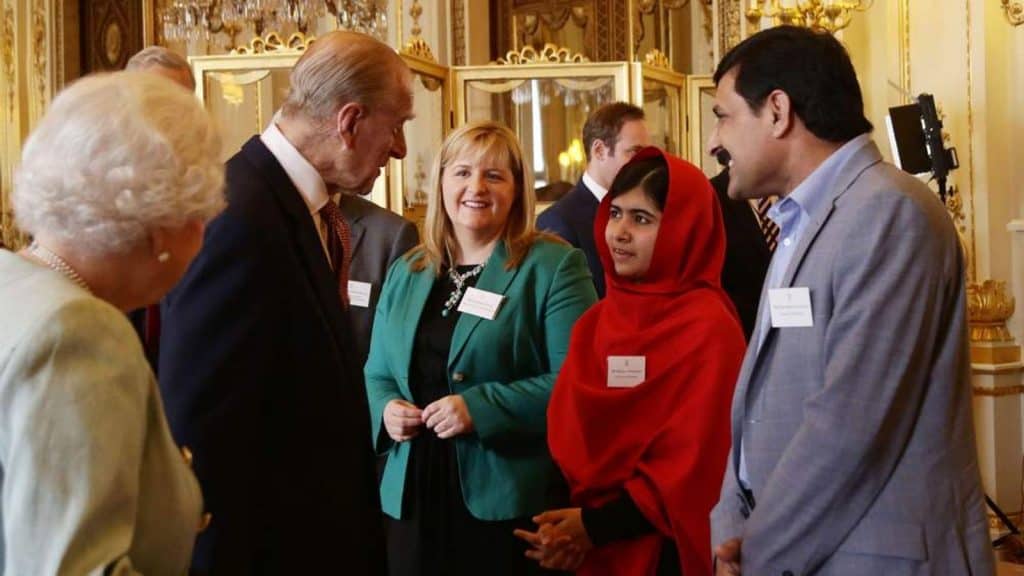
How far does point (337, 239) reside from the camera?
2.19m

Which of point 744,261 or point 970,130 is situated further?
point 970,130

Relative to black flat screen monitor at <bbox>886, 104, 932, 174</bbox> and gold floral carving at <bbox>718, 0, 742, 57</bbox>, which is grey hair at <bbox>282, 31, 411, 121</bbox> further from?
gold floral carving at <bbox>718, 0, 742, 57</bbox>

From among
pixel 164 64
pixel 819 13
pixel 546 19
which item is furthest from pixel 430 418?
pixel 546 19

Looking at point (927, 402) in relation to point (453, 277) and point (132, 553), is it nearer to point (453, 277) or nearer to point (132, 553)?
point (132, 553)

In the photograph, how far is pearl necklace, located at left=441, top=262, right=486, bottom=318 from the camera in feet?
9.66

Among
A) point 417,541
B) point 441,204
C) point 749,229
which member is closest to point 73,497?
point 417,541

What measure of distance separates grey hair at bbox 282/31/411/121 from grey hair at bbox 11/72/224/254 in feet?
2.30

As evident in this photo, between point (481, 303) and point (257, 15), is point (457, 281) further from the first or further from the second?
point (257, 15)

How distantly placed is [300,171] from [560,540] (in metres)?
1.05

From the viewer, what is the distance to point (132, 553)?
1338mm

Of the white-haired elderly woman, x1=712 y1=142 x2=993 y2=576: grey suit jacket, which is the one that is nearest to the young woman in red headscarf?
x1=712 y1=142 x2=993 y2=576: grey suit jacket

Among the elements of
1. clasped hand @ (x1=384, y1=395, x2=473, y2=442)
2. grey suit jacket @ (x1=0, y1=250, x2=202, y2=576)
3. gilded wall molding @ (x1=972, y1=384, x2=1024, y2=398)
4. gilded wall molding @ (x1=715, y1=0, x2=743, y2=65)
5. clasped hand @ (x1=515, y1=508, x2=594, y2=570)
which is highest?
gilded wall molding @ (x1=715, y1=0, x2=743, y2=65)

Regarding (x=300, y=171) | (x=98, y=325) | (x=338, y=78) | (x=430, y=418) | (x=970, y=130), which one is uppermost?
(x=970, y=130)

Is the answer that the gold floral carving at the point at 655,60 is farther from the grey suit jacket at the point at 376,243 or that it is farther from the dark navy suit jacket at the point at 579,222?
the grey suit jacket at the point at 376,243
